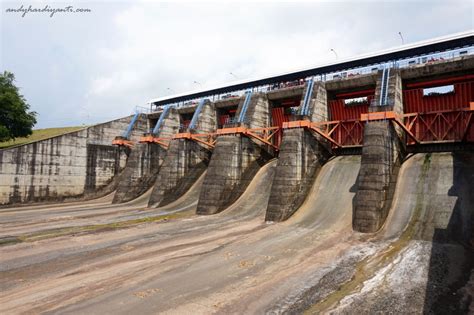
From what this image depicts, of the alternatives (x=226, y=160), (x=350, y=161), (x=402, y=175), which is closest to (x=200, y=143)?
(x=226, y=160)

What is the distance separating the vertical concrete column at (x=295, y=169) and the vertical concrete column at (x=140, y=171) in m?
18.6

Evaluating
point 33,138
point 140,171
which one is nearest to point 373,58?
point 140,171

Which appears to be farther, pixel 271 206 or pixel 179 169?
pixel 179 169

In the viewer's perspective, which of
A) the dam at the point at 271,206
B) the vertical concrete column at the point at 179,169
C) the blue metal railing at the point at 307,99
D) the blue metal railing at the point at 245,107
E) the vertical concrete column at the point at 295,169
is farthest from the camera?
the vertical concrete column at the point at 179,169

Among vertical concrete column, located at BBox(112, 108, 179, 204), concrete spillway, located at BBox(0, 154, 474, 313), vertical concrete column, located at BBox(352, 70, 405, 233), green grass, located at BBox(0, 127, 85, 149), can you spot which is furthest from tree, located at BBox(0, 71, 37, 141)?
vertical concrete column, located at BBox(352, 70, 405, 233)

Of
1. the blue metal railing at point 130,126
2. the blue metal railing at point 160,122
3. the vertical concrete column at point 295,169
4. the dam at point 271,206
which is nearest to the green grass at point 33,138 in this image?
the blue metal railing at point 130,126

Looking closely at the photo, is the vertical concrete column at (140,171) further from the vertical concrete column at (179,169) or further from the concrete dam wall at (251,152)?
the vertical concrete column at (179,169)

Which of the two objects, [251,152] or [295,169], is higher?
[251,152]

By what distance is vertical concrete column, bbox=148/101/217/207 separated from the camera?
31578 millimetres

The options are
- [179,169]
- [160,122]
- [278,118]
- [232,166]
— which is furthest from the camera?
[160,122]

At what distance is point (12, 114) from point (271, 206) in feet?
125

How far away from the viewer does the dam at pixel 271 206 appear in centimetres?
1107

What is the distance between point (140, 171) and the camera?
121ft

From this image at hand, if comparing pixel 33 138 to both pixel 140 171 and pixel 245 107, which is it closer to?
pixel 140 171
